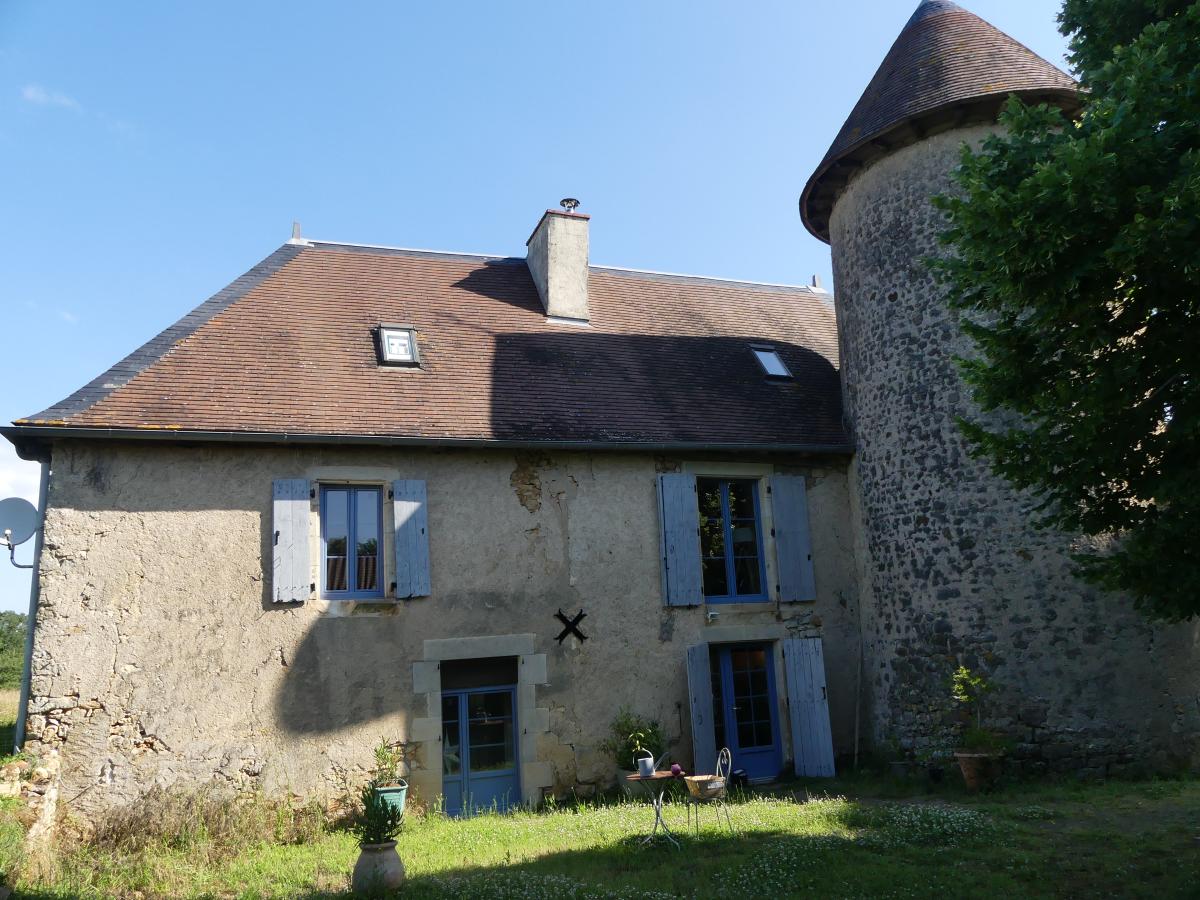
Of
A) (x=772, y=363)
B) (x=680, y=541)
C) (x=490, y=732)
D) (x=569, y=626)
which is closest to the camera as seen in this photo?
(x=490, y=732)

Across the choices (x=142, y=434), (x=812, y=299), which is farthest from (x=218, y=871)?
(x=812, y=299)

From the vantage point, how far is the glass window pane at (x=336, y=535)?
8734mm

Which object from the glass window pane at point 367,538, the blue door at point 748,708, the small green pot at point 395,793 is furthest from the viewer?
the blue door at point 748,708

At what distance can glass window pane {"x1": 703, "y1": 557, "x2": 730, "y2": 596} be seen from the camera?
10.1 metres

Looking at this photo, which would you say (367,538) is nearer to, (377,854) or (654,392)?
(377,854)

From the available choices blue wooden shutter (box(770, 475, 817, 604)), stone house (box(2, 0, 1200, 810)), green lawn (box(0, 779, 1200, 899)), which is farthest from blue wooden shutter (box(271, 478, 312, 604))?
blue wooden shutter (box(770, 475, 817, 604))

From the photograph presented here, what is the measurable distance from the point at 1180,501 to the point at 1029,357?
125 centimetres

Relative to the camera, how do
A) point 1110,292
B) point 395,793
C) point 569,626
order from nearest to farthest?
point 1110,292 → point 395,793 → point 569,626

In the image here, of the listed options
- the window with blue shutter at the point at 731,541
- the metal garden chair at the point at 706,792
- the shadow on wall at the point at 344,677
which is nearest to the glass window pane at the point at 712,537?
the window with blue shutter at the point at 731,541

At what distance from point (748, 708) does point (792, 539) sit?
6.50ft

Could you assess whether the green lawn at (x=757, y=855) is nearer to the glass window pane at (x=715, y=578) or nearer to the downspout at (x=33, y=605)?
the downspout at (x=33, y=605)

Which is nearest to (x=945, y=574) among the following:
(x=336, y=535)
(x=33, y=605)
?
(x=336, y=535)

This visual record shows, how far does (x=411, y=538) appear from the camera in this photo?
885 centimetres

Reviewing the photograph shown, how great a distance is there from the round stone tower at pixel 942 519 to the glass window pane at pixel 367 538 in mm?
5566
